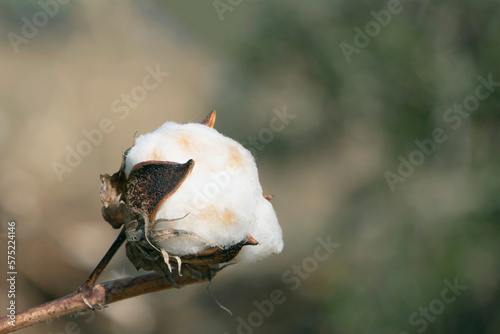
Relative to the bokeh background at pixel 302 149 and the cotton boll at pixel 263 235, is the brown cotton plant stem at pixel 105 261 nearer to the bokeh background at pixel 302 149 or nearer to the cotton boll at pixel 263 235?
the cotton boll at pixel 263 235

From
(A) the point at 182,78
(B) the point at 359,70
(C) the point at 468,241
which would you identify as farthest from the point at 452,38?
(A) the point at 182,78

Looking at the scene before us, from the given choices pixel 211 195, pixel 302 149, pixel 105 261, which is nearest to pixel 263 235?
pixel 211 195

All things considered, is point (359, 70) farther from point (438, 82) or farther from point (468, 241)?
point (468, 241)

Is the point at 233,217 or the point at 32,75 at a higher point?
the point at 233,217

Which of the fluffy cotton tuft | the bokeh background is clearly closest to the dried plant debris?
the fluffy cotton tuft

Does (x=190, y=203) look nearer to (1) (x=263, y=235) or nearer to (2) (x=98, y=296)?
(1) (x=263, y=235)
